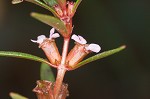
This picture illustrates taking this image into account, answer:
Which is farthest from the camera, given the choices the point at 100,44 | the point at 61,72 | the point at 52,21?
the point at 100,44

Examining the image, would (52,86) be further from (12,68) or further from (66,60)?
(12,68)

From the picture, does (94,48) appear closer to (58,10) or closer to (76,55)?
(76,55)

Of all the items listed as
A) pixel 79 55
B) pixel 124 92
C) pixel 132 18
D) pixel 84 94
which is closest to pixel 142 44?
pixel 132 18

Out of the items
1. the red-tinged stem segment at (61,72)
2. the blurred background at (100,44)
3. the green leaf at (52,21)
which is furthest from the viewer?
the blurred background at (100,44)

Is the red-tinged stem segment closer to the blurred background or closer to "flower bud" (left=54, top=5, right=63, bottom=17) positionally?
"flower bud" (left=54, top=5, right=63, bottom=17)

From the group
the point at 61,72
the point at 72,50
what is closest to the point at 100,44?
the point at 72,50

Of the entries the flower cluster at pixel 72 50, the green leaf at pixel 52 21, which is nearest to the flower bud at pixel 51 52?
the flower cluster at pixel 72 50

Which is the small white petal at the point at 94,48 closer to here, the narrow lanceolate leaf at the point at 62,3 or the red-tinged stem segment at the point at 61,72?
the red-tinged stem segment at the point at 61,72

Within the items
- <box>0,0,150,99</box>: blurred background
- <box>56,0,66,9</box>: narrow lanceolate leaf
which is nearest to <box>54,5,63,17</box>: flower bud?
<box>56,0,66,9</box>: narrow lanceolate leaf
